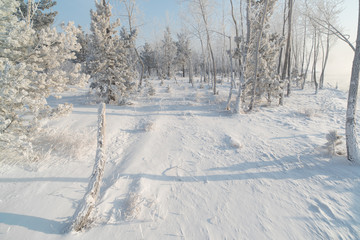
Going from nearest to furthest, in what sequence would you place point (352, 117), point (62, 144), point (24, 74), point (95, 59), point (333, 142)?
point (24, 74) < point (352, 117) < point (333, 142) < point (62, 144) < point (95, 59)

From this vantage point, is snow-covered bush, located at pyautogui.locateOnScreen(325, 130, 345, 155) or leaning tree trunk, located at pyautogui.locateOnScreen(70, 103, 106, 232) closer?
leaning tree trunk, located at pyautogui.locateOnScreen(70, 103, 106, 232)

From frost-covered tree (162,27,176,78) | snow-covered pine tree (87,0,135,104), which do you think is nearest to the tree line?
snow-covered pine tree (87,0,135,104)

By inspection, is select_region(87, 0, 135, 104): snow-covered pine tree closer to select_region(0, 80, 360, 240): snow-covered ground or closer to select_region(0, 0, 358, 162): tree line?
select_region(0, 0, 358, 162): tree line

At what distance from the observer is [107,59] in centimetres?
829

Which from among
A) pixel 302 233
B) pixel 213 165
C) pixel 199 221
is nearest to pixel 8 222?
pixel 199 221

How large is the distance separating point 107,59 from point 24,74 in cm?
615

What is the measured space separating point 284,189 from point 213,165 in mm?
1551

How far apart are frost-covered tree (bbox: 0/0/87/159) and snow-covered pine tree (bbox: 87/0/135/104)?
4.48 metres

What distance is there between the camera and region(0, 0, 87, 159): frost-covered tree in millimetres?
2795

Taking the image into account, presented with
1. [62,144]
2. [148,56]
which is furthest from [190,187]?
[148,56]

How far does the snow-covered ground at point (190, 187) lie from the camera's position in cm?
234

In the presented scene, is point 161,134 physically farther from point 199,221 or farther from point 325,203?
point 325,203

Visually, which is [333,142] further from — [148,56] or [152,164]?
[148,56]

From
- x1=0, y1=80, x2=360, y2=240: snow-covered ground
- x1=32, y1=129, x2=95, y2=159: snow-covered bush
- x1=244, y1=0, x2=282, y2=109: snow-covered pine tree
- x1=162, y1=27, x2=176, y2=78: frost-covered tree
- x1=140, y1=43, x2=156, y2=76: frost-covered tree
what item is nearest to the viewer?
x1=0, y1=80, x2=360, y2=240: snow-covered ground
